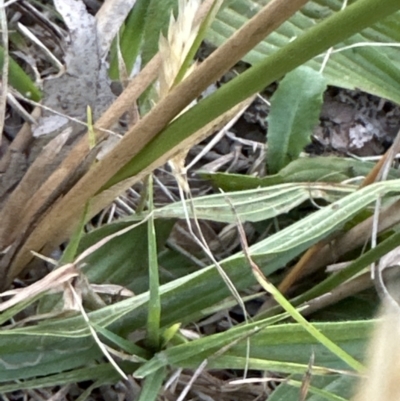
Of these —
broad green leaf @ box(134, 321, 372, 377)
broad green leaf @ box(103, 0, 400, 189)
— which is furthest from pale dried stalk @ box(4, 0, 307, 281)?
broad green leaf @ box(134, 321, 372, 377)

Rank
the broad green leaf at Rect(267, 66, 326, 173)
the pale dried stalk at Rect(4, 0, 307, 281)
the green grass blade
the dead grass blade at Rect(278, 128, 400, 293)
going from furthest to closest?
the broad green leaf at Rect(267, 66, 326, 173), the dead grass blade at Rect(278, 128, 400, 293), the green grass blade, the pale dried stalk at Rect(4, 0, 307, 281)

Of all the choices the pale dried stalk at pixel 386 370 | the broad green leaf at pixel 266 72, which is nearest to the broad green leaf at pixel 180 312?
the broad green leaf at pixel 266 72

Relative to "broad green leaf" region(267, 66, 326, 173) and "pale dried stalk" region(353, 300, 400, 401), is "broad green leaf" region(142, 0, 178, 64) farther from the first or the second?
"pale dried stalk" region(353, 300, 400, 401)

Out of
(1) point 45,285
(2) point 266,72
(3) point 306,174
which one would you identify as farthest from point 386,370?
(3) point 306,174

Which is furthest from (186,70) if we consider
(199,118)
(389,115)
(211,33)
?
(389,115)

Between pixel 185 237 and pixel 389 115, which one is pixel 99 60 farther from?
pixel 389 115

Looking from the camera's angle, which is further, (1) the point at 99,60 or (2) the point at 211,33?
(2) the point at 211,33

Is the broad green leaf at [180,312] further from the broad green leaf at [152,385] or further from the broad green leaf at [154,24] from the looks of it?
the broad green leaf at [154,24]
